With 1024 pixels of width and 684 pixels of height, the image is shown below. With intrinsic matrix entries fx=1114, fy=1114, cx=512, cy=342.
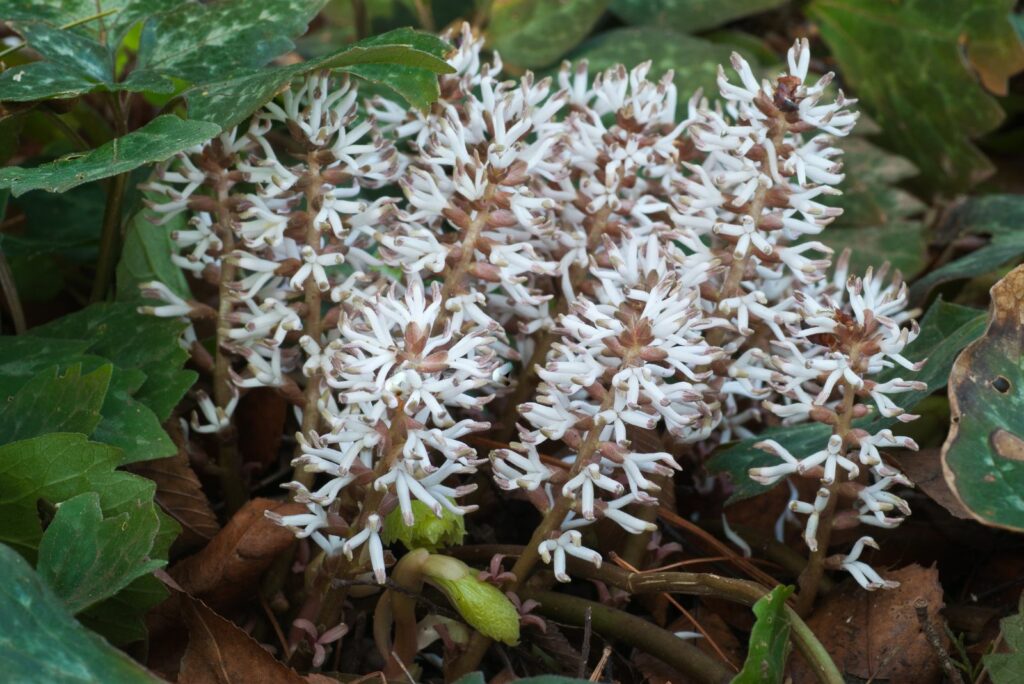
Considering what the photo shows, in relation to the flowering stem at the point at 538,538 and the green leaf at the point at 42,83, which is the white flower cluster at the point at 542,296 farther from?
the green leaf at the point at 42,83

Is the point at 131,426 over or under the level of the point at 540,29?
under

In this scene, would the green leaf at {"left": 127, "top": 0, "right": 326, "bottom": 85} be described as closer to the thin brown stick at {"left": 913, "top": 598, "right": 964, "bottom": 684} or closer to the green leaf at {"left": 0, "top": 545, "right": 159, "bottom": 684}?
the green leaf at {"left": 0, "top": 545, "right": 159, "bottom": 684}

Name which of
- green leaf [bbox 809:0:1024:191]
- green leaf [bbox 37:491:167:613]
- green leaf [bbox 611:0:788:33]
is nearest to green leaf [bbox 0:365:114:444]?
green leaf [bbox 37:491:167:613]

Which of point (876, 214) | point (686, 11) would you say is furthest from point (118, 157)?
point (686, 11)

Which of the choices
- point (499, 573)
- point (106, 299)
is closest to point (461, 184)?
point (499, 573)

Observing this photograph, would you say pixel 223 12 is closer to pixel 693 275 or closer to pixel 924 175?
pixel 693 275

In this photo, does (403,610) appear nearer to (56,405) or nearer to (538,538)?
(538,538)
